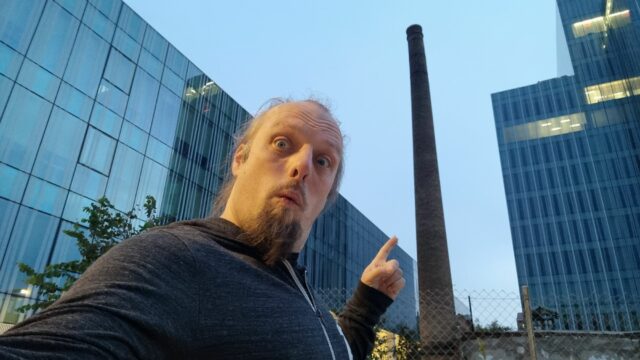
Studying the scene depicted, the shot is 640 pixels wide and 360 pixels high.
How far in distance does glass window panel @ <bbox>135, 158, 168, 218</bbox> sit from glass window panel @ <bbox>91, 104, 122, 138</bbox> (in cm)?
245

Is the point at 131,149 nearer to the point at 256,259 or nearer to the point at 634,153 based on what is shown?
the point at 256,259

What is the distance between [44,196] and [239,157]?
2056 cm

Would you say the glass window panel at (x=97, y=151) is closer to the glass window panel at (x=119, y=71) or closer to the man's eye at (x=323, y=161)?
the glass window panel at (x=119, y=71)

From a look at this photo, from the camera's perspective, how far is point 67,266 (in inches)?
334

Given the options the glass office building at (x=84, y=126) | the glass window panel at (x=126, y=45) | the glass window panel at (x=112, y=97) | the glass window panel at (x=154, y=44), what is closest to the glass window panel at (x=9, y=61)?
the glass office building at (x=84, y=126)

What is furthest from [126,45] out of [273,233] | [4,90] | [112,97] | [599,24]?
[599,24]

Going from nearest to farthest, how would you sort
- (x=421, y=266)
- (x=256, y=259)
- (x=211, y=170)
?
(x=256, y=259) → (x=421, y=266) → (x=211, y=170)

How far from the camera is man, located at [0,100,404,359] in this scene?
646 millimetres

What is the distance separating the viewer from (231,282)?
0.93 meters

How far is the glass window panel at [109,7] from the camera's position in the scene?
22906 millimetres

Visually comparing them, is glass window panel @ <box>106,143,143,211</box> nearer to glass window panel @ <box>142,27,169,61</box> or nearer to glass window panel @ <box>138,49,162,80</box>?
glass window panel @ <box>138,49,162,80</box>

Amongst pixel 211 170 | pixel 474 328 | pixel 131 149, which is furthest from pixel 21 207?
pixel 474 328

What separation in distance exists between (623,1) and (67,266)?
62.8 m

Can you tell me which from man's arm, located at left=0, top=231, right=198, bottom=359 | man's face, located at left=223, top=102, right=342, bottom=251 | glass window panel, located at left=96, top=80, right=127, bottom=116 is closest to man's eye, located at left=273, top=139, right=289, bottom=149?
man's face, located at left=223, top=102, right=342, bottom=251
